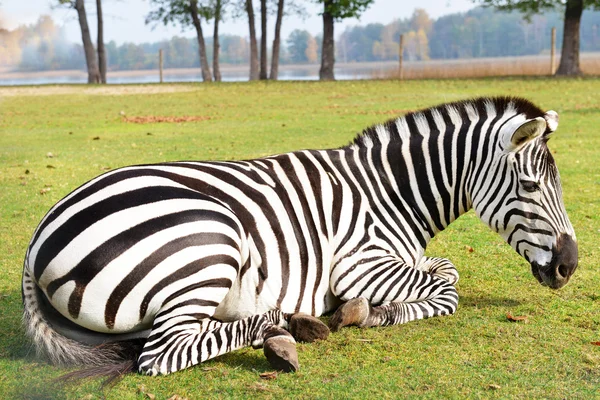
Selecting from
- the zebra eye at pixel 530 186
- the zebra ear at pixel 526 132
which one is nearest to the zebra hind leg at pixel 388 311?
the zebra eye at pixel 530 186

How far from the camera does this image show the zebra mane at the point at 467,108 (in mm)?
5285

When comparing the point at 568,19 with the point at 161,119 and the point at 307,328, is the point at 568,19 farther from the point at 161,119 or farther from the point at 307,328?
the point at 307,328

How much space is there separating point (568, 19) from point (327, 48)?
48.4 feet

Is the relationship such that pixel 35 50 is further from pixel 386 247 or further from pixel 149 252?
pixel 386 247

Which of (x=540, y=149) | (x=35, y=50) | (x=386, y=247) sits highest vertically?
(x=35, y=50)

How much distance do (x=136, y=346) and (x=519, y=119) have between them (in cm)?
309

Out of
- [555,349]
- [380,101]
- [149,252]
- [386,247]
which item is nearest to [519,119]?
[386,247]

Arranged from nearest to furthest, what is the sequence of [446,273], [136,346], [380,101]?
[136,346] < [446,273] < [380,101]

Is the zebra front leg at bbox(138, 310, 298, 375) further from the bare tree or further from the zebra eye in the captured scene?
the bare tree

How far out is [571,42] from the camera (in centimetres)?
3903

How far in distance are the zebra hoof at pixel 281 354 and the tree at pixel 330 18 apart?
4155cm

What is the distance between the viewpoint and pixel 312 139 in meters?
15.8

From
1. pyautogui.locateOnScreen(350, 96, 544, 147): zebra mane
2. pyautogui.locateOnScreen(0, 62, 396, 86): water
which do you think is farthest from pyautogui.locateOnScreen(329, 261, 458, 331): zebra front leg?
pyautogui.locateOnScreen(0, 62, 396, 86): water

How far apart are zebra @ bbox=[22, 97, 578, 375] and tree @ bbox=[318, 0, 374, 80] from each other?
40.1 m
